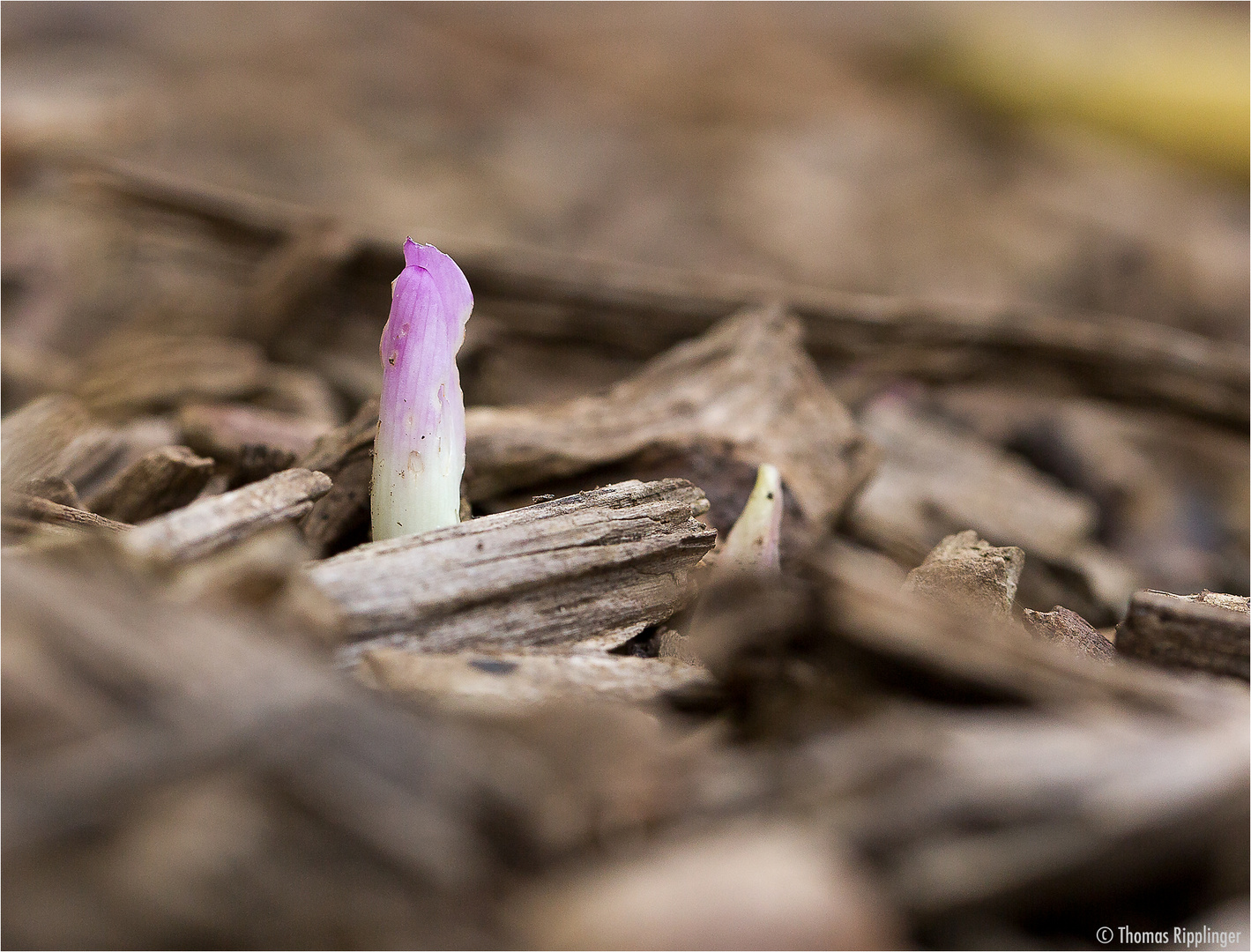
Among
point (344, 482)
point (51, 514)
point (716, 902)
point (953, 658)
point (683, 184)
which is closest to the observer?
point (716, 902)

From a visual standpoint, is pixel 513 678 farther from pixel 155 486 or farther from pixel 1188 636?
pixel 155 486

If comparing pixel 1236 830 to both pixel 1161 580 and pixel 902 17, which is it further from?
pixel 902 17

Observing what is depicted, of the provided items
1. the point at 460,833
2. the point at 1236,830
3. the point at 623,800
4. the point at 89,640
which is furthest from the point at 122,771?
the point at 1236,830

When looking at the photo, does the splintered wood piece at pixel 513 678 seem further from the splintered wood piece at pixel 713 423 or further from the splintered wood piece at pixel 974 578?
the splintered wood piece at pixel 713 423

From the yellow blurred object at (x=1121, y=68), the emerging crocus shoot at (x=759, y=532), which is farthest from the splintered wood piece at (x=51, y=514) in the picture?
the yellow blurred object at (x=1121, y=68)

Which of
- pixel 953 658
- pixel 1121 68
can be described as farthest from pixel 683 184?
pixel 953 658
